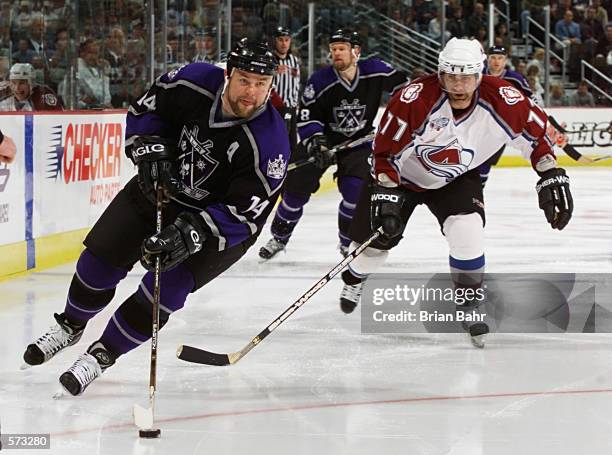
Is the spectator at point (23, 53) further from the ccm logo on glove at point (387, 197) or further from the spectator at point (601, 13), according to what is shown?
the spectator at point (601, 13)

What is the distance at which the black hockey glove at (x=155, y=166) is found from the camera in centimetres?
325

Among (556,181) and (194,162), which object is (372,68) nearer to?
(556,181)

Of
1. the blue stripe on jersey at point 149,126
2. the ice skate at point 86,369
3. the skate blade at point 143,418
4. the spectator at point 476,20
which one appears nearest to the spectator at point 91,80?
the blue stripe on jersey at point 149,126

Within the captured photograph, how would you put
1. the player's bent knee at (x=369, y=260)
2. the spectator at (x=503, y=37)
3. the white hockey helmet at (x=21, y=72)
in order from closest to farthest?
the player's bent knee at (x=369, y=260) → the white hockey helmet at (x=21, y=72) → the spectator at (x=503, y=37)

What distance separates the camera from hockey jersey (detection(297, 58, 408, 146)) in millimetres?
6020

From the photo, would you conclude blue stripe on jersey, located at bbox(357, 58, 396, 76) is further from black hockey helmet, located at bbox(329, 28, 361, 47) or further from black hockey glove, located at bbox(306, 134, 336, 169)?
black hockey glove, located at bbox(306, 134, 336, 169)

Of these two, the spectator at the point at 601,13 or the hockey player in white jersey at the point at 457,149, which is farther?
the spectator at the point at 601,13

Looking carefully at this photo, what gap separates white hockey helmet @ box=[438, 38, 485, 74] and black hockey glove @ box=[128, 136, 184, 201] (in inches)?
40.5

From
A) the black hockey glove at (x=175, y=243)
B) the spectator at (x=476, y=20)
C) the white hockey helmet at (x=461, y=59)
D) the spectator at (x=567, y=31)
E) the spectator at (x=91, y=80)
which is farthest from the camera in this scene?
the spectator at (x=567, y=31)

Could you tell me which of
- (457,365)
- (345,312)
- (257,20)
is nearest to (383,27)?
(257,20)

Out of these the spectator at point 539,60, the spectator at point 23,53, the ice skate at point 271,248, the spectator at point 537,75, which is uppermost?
the spectator at point 23,53

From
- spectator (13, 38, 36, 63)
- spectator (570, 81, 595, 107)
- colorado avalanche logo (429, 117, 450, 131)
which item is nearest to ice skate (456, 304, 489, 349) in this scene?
colorado avalanche logo (429, 117, 450, 131)

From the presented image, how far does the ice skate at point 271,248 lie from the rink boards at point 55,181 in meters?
0.93

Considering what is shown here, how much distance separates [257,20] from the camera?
404 inches
